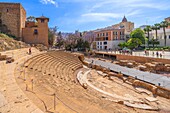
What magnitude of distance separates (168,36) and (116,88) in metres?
39.0

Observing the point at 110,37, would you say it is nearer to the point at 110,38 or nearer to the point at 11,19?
the point at 110,38

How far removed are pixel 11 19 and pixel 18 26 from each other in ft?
6.84

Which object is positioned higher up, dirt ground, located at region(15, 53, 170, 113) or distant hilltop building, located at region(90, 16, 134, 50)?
distant hilltop building, located at region(90, 16, 134, 50)

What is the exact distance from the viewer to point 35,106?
5.18m

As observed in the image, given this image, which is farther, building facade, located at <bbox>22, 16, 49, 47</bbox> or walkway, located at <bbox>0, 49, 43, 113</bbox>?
building facade, located at <bbox>22, 16, 49, 47</bbox>

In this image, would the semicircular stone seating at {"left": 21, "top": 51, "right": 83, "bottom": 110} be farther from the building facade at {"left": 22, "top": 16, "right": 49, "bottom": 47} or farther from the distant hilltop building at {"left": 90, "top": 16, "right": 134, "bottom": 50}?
the distant hilltop building at {"left": 90, "top": 16, "right": 134, "bottom": 50}

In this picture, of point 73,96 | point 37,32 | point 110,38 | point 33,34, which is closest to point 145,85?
point 73,96

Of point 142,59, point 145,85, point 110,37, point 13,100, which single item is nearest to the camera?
point 13,100

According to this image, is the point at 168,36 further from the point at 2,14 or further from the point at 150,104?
the point at 2,14

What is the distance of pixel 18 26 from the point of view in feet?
96.7

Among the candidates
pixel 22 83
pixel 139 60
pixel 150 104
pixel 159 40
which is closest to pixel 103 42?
pixel 159 40

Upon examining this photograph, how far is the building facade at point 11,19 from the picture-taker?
94.3ft

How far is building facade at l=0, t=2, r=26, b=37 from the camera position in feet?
94.3

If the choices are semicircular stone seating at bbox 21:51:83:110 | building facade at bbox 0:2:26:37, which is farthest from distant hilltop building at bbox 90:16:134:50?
building facade at bbox 0:2:26:37
